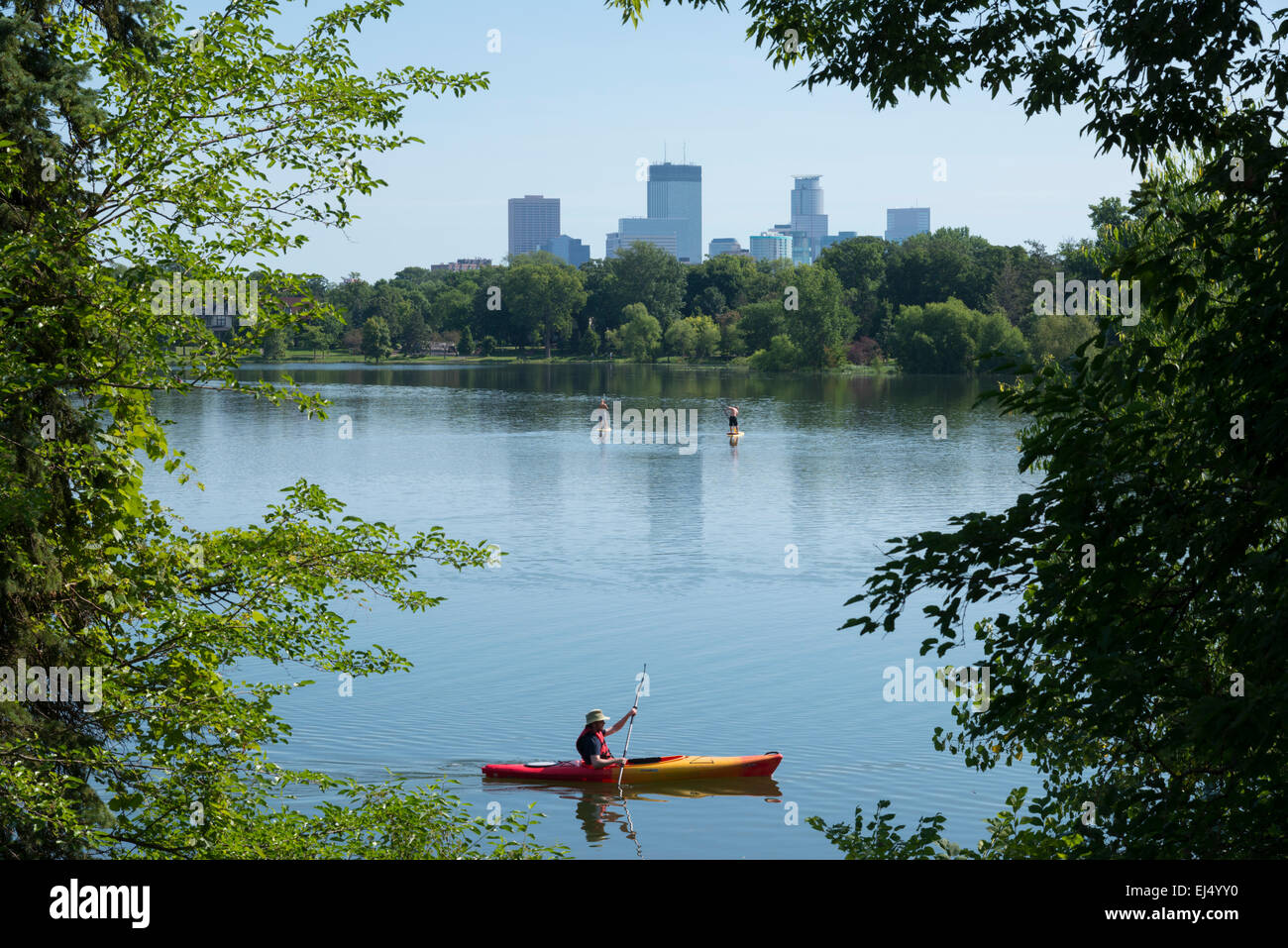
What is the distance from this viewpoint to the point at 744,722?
1969 cm

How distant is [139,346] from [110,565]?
7.09ft

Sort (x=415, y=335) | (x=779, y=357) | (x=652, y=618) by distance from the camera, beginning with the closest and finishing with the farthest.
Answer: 1. (x=652, y=618)
2. (x=779, y=357)
3. (x=415, y=335)

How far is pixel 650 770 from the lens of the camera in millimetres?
17312

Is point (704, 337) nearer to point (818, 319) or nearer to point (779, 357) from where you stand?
point (779, 357)

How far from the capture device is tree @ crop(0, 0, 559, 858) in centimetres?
911

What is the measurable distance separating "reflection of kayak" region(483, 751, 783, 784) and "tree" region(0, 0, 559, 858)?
684cm

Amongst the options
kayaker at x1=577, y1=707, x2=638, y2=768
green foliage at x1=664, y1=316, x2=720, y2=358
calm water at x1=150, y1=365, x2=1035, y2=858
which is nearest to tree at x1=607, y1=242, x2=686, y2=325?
green foliage at x1=664, y1=316, x2=720, y2=358

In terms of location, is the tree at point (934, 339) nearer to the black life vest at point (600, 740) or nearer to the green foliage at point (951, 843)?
the black life vest at point (600, 740)

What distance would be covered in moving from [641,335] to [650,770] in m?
124

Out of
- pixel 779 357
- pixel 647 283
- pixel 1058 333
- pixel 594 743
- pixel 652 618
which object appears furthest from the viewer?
pixel 647 283

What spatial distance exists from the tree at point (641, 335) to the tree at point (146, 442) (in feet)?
427

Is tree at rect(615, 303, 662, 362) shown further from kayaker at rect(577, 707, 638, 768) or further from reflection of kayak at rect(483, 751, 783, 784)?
reflection of kayak at rect(483, 751, 783, 784)

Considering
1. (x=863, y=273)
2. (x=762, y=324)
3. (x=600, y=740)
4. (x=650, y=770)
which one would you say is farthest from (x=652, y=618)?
(x=863, y=273)

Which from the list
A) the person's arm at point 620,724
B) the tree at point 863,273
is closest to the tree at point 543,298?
the tree at point 863,273
